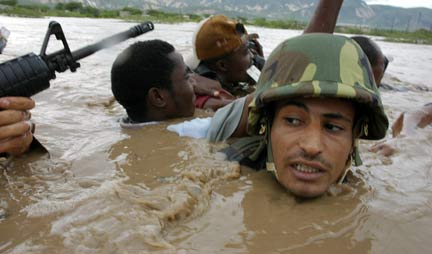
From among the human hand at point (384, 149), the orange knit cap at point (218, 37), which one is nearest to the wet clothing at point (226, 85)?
the orange knit cap at point (218, 37)

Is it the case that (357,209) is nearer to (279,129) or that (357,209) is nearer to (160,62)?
(279,129)

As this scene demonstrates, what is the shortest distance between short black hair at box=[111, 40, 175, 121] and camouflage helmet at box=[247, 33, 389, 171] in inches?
64.7

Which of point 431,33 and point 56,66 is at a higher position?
point 56,66

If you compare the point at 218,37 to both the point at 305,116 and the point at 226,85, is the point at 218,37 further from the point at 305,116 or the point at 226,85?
the point at 305,116

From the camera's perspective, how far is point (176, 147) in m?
2.88

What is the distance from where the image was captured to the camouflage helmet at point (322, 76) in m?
1.89

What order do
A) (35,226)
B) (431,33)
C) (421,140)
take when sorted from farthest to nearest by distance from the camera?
(431,33), (421,140), (35,226)

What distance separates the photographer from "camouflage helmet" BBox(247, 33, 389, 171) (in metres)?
1.89

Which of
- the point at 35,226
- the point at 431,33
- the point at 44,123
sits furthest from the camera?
the point at 431,33

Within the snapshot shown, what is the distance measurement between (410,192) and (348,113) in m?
0.55

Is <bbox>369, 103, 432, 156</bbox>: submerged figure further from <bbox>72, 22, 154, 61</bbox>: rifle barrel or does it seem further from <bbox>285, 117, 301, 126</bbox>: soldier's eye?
<bbox>72, 22, 154, 61</bbox>: rifle barrel

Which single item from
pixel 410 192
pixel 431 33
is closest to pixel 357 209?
pixel 410 192

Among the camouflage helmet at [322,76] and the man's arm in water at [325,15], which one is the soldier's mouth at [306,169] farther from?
the man's arm in water at [325,15]

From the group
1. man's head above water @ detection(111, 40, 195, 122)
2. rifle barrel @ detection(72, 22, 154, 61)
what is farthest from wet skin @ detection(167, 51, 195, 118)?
rifle barrel @ detection(72, 22, 154, 61)
